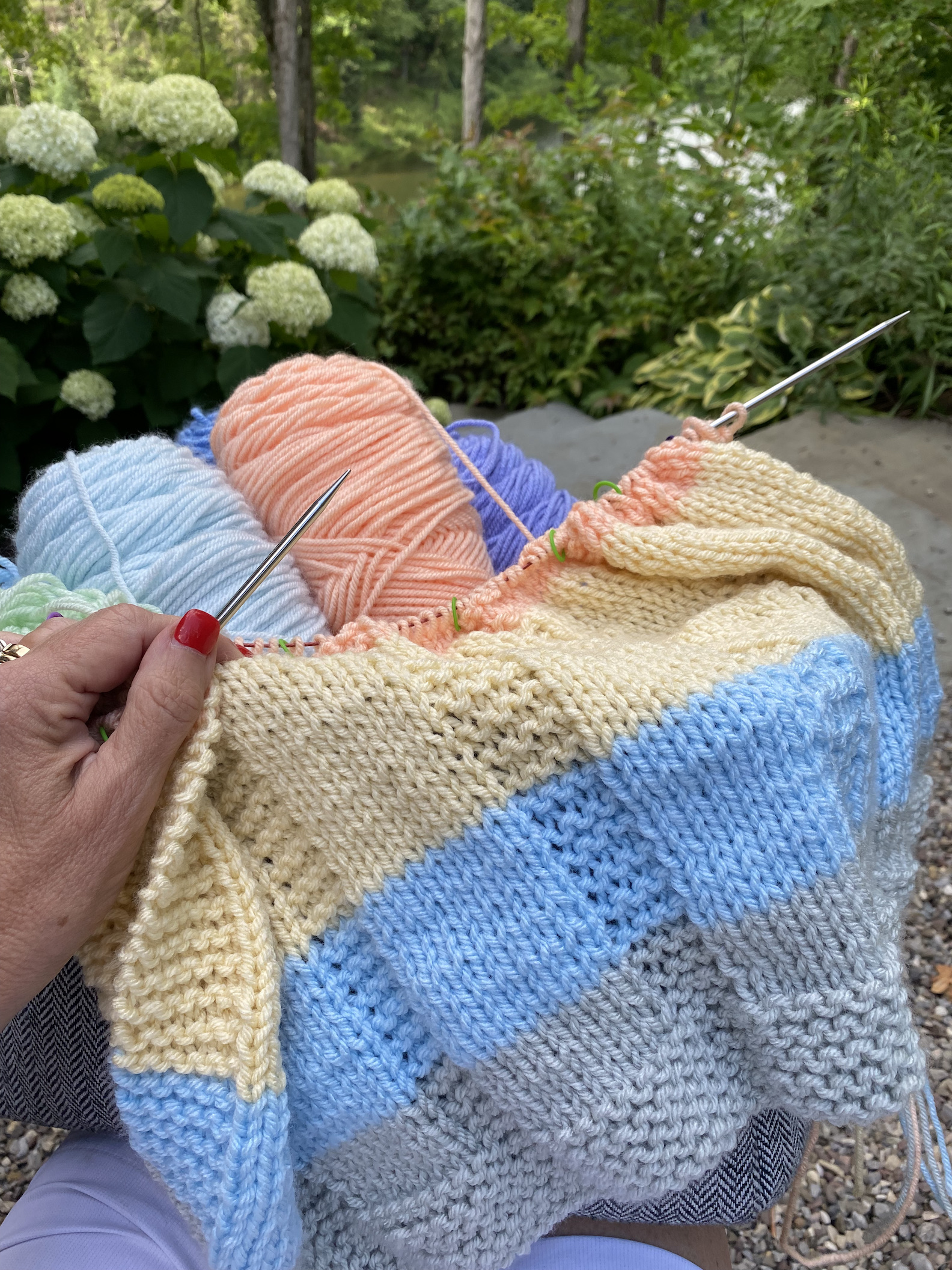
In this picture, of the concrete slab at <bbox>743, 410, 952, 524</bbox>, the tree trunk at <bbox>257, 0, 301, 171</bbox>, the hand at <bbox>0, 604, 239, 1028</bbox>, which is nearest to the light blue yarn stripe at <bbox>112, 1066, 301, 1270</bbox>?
the hand at <bbox>0, 604, 239, 1028</bbox>

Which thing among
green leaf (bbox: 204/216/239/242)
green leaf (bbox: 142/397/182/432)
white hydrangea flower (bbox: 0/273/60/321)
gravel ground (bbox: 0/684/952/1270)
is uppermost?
green leaf (bbox: 204/216/239/242)

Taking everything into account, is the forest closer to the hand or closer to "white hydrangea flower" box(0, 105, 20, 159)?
"white hydrangea flower" box(0, 105, 20, 159)

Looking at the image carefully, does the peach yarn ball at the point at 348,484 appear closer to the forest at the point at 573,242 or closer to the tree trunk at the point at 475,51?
the forest at the point at 573,242

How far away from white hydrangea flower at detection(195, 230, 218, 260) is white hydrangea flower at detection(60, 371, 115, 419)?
317 mm

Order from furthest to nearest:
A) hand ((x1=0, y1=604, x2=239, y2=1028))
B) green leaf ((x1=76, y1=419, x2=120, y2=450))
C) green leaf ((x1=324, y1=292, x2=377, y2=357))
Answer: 1. green leaf ((x1=324, y1=292, x2=377, y2=357))
2. green leaf ((x1=76, y1=419, x2=120, y2=450))
3. hand ((x1=0, y1=604, x2=239, y2=1028))

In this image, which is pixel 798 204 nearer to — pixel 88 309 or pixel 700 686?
pixel 88 309

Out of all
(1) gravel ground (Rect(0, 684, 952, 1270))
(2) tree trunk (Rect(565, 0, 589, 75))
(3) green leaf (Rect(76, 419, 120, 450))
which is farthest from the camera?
(2) tree trunk (Rect(565, 0, 589, 75))

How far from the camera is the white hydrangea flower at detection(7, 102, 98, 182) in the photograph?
1491mm

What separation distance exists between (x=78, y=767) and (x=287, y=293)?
121 centimetres

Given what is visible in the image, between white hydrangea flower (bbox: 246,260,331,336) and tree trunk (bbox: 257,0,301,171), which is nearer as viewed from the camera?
white hydrangea flower (bbox: 246,260,331,336)

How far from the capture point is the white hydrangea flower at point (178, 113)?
144 cm

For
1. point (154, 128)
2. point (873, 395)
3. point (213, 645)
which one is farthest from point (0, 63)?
point (213, 645)

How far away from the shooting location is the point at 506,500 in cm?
107

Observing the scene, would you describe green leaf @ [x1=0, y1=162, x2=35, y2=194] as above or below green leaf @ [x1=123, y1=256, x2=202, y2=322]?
above
